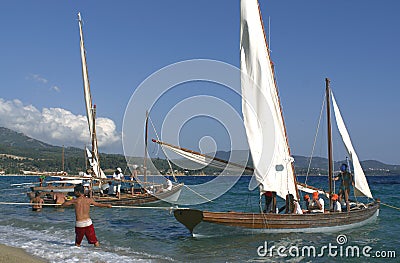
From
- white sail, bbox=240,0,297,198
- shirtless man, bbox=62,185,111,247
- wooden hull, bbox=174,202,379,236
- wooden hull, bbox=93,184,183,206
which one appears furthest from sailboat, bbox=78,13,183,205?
shirtless man, bbox=62,185,111,247

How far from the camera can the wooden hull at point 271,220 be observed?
17.7 metres

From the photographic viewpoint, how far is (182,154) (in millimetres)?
18766

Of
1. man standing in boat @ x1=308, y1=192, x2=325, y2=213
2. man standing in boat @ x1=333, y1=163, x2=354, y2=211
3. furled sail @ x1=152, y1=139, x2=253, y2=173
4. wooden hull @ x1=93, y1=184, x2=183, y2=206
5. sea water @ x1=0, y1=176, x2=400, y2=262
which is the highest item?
furled sail @ x1=152, y1=139, x2=253, y2=173

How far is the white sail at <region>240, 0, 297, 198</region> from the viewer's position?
1817 cm

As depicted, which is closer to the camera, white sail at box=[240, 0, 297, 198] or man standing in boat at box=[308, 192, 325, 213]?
white sail at box=[240, 0, 297, 198]

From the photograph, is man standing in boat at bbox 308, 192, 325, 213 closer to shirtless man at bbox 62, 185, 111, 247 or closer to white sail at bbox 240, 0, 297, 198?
white sail at bbox 240, 0, 297, 198

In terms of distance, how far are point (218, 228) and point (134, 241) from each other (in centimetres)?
368

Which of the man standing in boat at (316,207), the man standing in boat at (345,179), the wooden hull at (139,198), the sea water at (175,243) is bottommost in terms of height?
the sea water at (175,243)

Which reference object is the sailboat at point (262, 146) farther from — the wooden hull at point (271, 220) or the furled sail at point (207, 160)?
the furled sail at point (207, 160)

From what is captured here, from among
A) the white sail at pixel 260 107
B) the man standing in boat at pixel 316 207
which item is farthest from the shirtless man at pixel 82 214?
the man standing in boat at pixel 316 207

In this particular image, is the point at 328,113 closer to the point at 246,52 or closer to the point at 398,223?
the point at 246,52

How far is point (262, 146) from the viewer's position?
18.3 meters

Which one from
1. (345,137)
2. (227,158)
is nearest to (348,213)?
(345,137)

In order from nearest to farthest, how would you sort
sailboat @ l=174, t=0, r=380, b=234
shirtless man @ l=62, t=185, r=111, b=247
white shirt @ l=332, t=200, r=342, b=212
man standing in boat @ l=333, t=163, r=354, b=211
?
1. shirtless man @ l=62, t=185, r=111, b=247
2. sailboat @ l=174, t=0, r=380, b=234
3. white shirt @ l=332, t=200, r=342, b=212
4. man standing in boat @ l=333, t=163, r=354, b=211
